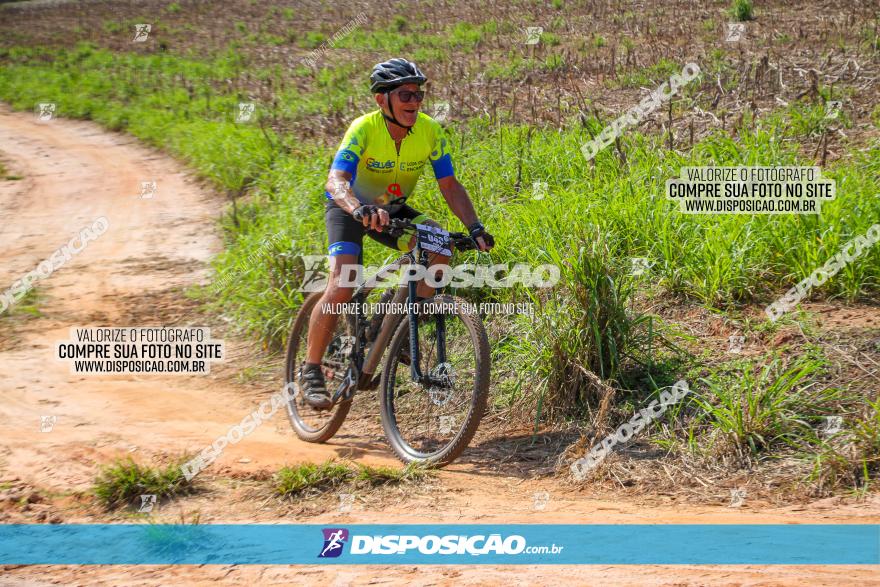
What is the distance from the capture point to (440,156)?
20.3ft

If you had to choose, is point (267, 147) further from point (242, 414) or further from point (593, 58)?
point (242, 414)

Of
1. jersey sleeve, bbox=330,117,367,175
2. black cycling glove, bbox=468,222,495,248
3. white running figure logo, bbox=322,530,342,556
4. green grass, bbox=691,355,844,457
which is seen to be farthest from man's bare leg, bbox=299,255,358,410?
green grass, bbox=691,355,844,457

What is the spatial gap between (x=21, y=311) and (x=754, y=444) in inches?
307

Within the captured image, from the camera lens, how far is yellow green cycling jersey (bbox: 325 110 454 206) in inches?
234

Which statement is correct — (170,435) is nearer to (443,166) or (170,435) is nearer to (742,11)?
(443,166)

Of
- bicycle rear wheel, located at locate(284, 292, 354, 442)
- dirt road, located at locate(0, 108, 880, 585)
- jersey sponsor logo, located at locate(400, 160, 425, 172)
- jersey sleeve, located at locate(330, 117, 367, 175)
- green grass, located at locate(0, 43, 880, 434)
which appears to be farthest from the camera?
bicycle rear wheel, located at locate(284, 292, 354, 442)

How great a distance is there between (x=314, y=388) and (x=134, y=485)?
1430 millimetres

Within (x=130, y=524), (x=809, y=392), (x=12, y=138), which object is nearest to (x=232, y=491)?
(x=130, y=524)

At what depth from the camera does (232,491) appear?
18.6 ft

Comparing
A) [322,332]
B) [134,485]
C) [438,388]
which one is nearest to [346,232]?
[322,332]

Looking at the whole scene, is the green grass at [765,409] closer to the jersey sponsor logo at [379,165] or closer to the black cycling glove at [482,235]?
the black cycling glove at [482,235]

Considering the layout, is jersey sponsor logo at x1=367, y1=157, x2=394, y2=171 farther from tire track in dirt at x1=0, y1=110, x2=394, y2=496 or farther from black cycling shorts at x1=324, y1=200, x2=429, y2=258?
tire track in dirt at x1=0, y1=110, x2=394, y2=496

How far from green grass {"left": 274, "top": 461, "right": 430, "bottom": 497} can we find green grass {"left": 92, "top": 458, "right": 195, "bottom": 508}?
638 mm

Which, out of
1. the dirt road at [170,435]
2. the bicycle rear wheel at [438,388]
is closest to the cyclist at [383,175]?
the bicycle rear wheel at [438,388]
